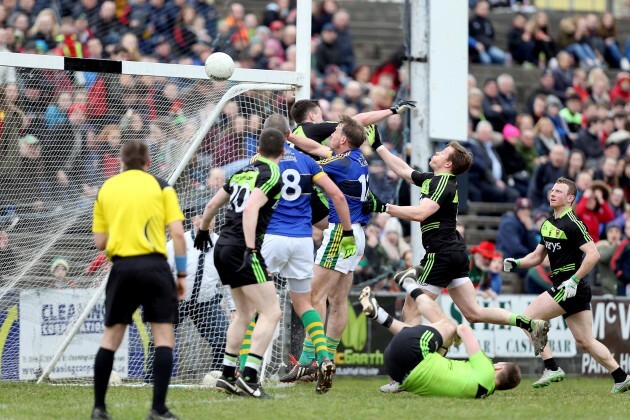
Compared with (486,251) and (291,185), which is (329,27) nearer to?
(486,251)

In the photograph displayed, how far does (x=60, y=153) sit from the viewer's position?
1262 centimetres

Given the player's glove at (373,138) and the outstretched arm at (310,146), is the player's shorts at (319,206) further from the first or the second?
the player's glove at (373,138)

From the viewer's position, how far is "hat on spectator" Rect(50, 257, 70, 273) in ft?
42.2

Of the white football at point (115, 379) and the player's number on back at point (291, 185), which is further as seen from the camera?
the white football at point (115, 379)

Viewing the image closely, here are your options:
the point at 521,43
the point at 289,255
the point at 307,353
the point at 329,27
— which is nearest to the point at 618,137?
the point at 521,43

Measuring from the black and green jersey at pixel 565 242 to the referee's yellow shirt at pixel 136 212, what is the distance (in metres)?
4.83

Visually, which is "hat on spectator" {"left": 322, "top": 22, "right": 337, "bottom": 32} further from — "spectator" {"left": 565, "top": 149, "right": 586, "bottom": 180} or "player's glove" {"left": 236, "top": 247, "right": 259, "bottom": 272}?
"player's glove" {"left": 236, "top": 247, "right": 259, "bottom": 272}

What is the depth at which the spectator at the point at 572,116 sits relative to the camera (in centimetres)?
2242

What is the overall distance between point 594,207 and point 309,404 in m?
9.43

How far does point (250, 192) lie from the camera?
33.6 feet

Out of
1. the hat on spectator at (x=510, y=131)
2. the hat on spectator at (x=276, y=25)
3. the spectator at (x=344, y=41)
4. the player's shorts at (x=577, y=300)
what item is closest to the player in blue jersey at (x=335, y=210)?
the player's shorts at (x=577, y=300)

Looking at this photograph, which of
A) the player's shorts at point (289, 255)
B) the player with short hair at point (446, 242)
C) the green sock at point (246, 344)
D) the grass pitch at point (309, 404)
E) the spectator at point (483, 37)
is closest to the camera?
the grass pitch at point (309, 404)

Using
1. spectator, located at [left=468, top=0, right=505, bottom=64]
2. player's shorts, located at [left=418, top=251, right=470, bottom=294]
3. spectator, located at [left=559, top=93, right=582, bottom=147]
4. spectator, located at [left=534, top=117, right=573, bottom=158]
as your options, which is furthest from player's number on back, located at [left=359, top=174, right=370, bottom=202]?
spectator, located at [left=468, top=0, right=505, bottom=64]

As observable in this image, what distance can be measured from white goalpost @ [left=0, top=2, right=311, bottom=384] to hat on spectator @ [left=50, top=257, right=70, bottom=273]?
13 mm
